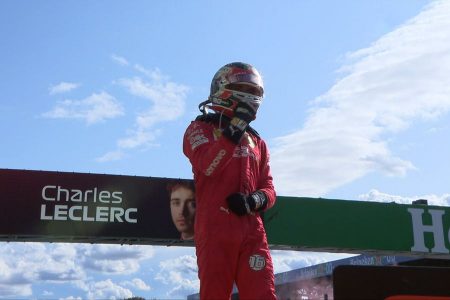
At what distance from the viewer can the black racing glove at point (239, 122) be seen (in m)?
3.33

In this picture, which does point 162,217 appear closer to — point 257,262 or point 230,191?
point 230,191

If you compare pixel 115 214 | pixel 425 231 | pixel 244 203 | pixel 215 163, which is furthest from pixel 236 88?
pixel 425 231

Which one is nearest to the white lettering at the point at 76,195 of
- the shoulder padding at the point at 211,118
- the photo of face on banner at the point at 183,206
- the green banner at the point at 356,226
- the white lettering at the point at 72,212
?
the white lettering at the point at 72,212

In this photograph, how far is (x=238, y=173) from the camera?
357 centimetres

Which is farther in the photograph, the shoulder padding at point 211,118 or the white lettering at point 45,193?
the white lettering at point 45,193

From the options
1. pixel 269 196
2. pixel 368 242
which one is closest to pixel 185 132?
pixel 269 196

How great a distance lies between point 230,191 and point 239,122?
407 mm

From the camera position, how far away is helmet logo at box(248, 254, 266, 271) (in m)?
3.36

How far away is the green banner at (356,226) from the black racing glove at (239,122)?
1445 cm

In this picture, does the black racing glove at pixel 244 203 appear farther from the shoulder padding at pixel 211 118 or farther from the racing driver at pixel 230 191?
the shoulder padding at pixel 211 118

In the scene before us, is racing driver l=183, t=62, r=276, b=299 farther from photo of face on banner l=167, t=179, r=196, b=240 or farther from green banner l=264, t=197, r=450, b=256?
green banner l=264, t=197, r=450, b=256

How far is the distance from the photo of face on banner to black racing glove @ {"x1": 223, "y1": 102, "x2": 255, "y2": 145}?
1390 centimetres

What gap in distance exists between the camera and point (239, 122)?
338 centimetres

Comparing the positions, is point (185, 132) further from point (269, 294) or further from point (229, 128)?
point (269, 294)
